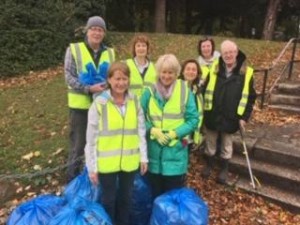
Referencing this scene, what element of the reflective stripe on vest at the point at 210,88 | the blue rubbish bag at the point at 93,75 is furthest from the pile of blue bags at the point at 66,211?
the reflective stripe on vest at the point at 210,88

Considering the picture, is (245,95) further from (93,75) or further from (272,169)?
(93,75)

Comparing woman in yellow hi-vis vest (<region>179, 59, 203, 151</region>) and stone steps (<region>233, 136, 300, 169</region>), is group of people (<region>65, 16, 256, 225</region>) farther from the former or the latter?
stone steps (<region>233, 136, 300, 169</region>)

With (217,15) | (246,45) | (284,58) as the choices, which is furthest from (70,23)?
(217,15)

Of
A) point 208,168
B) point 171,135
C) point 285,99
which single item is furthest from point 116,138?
point 285,99

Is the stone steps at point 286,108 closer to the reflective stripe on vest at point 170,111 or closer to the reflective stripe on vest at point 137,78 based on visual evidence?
the reflective stripe on vest at point 137,78

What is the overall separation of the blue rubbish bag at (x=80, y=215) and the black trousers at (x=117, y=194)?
0.27 metres

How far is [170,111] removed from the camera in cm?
438

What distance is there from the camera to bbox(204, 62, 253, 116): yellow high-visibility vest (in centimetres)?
532

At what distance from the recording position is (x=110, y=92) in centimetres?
408

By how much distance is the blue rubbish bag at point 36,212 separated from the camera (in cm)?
394

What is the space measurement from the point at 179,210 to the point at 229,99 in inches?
70.2

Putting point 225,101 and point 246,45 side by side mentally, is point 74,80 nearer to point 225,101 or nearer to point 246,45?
point 225,101

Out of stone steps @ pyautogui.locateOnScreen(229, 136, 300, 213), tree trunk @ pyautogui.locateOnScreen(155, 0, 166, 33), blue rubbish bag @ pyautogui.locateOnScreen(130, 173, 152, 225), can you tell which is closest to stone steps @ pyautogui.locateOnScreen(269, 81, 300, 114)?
stone steps @ pyautogui.locateOnScreen(229, 136, 300, 213)

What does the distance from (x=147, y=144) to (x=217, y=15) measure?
22606mm
